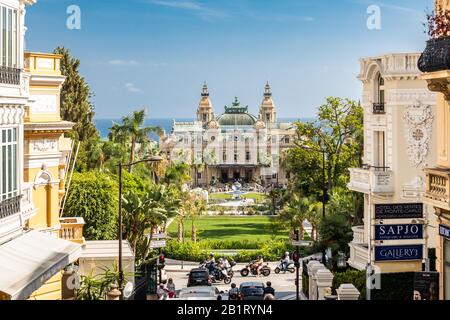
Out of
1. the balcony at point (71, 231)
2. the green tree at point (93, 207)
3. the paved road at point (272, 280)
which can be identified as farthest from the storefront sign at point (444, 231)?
the green tree at point (93, 207)

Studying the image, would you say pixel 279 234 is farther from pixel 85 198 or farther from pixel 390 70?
pixel 390 70

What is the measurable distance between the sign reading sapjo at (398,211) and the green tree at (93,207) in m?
20.0

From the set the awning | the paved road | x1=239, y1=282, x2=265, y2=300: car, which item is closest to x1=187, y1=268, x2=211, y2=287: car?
the paved road

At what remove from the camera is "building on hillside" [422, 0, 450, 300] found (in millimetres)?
19922

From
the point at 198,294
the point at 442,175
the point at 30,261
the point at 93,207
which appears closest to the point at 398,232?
the point at 442,175

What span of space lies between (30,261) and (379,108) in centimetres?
1843

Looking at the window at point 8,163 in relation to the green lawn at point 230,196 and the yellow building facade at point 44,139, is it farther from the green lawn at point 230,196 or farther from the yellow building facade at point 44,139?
the green lawn at point 230,196

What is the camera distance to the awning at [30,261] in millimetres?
17031

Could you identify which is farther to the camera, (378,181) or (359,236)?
(359,236)

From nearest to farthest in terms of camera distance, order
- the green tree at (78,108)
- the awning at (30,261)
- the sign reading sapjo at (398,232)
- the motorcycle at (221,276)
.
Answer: the awning at (30,261), the sign reading sapjo at (398,232), the motorcycle at (221,276), the green tree at (78,108)

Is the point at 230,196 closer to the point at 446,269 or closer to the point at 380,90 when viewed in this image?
the point at 380,90

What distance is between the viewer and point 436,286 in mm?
20562

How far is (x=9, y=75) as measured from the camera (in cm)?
2050

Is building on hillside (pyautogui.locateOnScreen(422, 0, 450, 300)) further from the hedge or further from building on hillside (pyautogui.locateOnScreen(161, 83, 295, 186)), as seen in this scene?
building on hillside (pyautogui.locateOnScreen(161, 83, 295, 186))
